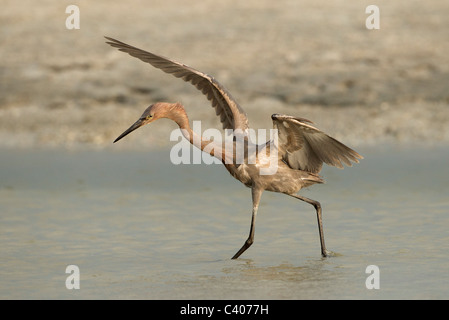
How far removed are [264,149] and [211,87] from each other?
0.79 m

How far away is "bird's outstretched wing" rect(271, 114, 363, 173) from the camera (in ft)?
23.2

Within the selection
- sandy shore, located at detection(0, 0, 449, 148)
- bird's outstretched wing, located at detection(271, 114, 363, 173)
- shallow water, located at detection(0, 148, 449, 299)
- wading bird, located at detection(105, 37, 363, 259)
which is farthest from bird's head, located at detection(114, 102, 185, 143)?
sandy shore, located at detection(0, 0, 449, 148)

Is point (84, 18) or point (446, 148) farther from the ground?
point (84, 18)

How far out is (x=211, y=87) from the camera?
25.4ft

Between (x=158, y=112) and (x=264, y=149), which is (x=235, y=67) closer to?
Answer: (x=264, y=149)

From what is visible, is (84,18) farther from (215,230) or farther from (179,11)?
(215,230)

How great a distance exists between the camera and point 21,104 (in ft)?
48.4

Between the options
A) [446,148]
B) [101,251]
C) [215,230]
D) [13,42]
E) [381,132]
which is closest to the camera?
[101,251]

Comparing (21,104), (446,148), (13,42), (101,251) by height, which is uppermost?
(13,42)

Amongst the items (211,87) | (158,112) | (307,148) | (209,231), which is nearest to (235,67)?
(209,231)

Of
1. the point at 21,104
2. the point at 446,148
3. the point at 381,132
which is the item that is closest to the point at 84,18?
the point at 21,104

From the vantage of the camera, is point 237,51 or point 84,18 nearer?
point 237,51

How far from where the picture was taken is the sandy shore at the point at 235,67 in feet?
45.5

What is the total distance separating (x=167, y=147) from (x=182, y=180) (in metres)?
2.30
